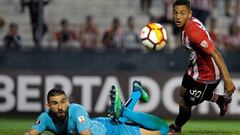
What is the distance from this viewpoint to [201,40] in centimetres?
935

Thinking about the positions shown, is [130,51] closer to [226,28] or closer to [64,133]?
[226,28]

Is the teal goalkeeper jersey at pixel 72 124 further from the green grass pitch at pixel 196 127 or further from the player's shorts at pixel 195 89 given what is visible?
the green grass pitch at pixel 196 127

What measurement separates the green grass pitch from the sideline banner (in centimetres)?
34

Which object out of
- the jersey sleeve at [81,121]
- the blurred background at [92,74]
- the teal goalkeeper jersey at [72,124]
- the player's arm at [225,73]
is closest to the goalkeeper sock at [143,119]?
the teal goalkeeper jersey at [72,124]

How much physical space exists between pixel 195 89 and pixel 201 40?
0.87 meters

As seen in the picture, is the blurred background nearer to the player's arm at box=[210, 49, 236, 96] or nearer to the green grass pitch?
the green grass pitch

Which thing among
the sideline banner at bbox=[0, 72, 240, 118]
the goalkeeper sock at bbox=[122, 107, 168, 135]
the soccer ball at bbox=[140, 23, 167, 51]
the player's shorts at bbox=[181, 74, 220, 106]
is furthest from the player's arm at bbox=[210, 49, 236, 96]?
the sideline banner at bbox=[0, 72, 240, 118]

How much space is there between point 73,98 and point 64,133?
20.8ft

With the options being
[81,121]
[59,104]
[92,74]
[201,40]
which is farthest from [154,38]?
[92,74]

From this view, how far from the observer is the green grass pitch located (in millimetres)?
11617

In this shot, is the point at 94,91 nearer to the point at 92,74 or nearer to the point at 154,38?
the point at 92,74

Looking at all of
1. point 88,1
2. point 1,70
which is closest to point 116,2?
point 88,1

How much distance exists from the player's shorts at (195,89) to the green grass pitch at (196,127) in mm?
1346

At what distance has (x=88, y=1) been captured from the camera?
17844mm
